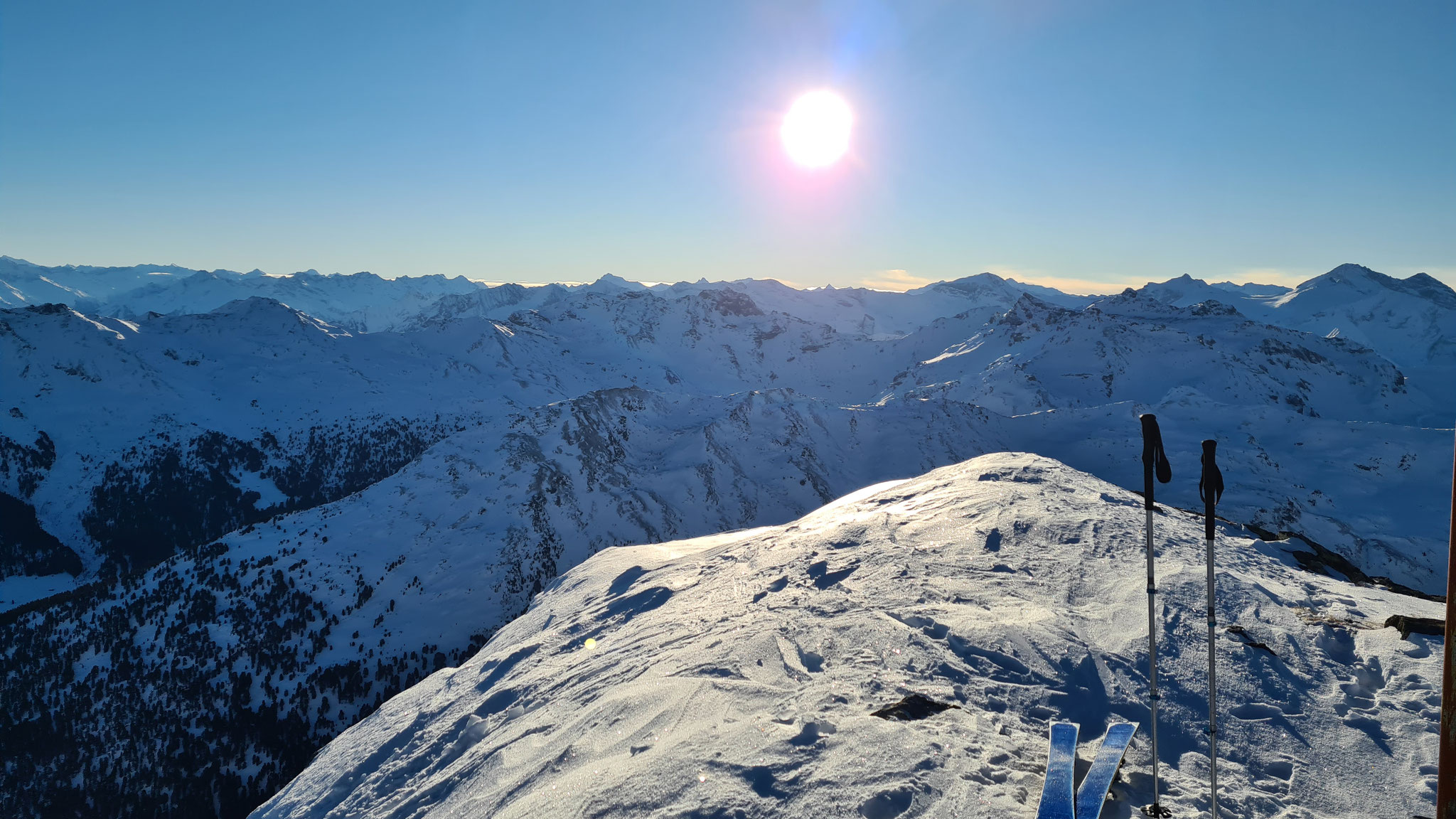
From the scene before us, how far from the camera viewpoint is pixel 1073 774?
12.0 meters

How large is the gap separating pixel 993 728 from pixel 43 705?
5054 inches

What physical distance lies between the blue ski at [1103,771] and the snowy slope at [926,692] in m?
0.42

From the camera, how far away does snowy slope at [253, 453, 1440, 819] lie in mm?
12914

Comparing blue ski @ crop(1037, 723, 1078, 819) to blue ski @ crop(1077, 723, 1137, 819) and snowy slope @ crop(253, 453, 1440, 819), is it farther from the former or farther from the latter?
snowy slope @ crop(253, 453, 1440, 819)

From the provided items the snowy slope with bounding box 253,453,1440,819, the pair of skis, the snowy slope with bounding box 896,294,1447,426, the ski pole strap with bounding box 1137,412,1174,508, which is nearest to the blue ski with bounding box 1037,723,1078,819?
the pair of skis

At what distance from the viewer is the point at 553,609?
4419cm

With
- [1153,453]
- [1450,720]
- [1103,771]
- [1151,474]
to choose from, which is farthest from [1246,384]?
[1450,720]

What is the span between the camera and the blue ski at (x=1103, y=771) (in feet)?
36.2

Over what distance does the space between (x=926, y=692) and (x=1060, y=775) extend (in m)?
4.55

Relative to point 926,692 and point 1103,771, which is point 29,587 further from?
point 1103,771

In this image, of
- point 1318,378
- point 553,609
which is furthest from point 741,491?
point 1318,378

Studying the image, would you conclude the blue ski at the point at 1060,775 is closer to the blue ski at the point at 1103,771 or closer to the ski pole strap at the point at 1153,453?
the blue ski at the point at 1103,771

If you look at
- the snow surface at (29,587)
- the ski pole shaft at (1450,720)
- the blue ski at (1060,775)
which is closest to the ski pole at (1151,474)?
the blue ski at (1060,775)

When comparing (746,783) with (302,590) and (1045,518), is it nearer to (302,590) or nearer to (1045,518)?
(1045,518)
